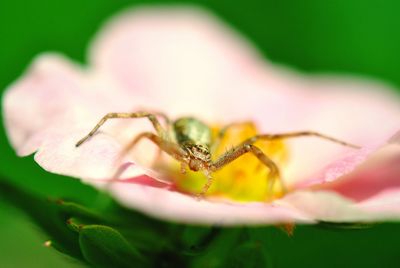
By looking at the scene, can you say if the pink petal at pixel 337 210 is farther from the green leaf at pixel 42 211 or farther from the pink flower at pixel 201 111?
the green leaf at pixel 42 211

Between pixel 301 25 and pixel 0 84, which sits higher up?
pixel 301 25

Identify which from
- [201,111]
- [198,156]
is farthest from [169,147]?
[201,111]

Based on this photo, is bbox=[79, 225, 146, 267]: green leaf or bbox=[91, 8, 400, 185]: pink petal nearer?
bbox=[79, 225, 146, 267]: green leaf

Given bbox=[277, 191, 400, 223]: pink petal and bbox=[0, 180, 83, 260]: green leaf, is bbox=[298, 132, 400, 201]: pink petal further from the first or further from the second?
bbox=[0, 180, 83, 260]: green leaf

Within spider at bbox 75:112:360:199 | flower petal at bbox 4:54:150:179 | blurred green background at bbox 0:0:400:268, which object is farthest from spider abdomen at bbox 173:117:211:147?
blurred green background at bbox 0:0:400:268

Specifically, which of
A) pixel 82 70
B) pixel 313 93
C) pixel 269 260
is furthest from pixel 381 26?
pixel 269 260

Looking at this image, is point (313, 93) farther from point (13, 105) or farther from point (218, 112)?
point (13, 105)
